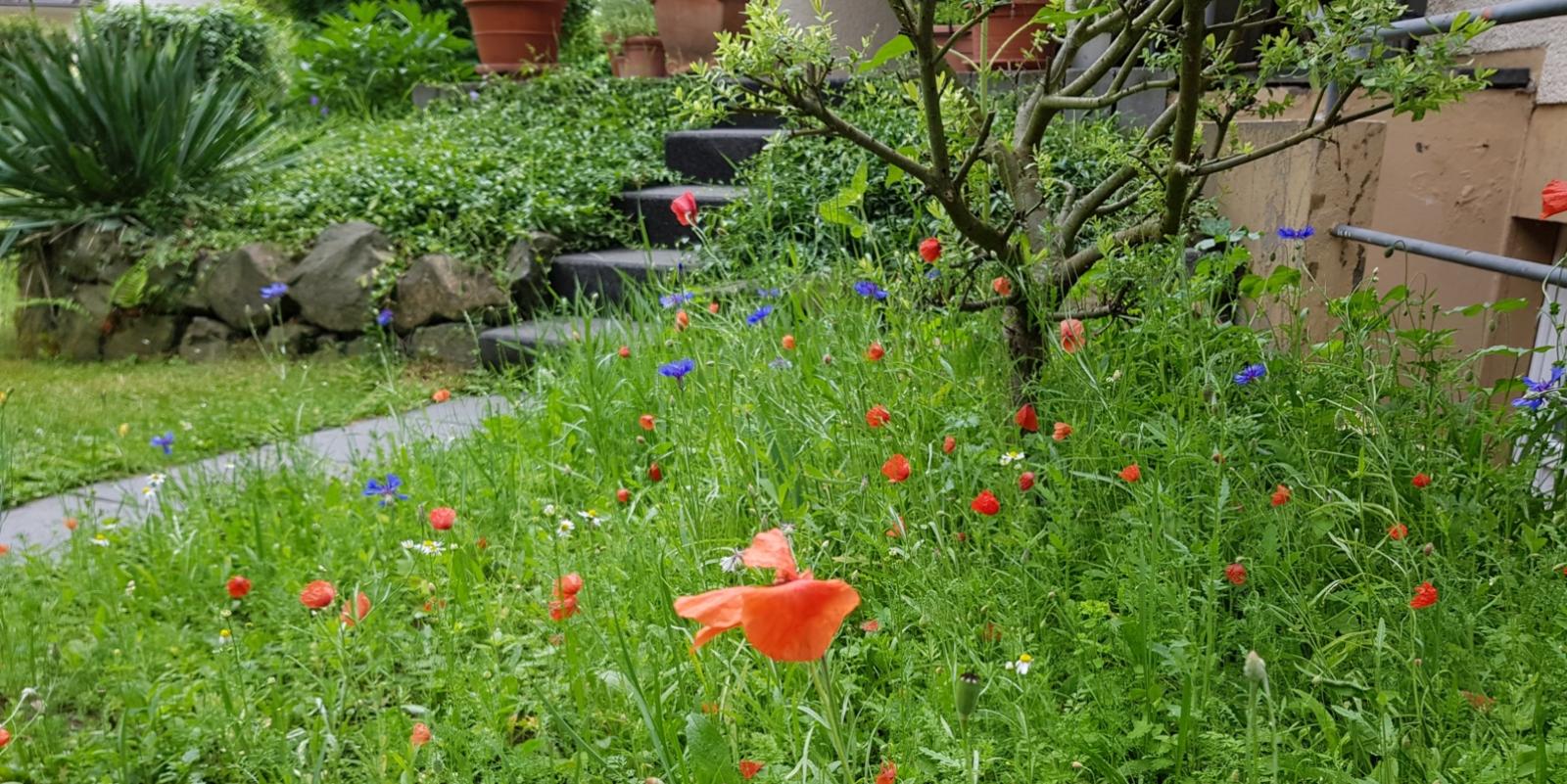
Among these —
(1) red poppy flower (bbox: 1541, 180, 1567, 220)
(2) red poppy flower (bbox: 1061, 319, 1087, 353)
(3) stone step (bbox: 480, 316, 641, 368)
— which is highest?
(1) red poppy flower (bbox: 1541, 180, 1567, 220)

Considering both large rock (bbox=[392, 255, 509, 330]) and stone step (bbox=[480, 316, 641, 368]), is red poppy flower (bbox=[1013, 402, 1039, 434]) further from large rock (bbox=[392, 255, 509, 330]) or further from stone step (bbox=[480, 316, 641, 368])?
large rock (bbox=[392, 255, 509, 330])

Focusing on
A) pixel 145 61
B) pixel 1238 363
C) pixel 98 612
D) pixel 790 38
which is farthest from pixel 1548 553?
pixel 145 61

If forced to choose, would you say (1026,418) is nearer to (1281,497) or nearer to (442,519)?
(1281,497)

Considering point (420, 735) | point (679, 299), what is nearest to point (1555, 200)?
point (420, 735)

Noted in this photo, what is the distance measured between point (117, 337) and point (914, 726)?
17.6 feet

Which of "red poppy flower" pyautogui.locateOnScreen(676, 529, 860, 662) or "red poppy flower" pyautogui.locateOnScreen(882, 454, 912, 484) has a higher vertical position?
"red poppy flower" pyautogui.locateOnScreen(676, 529, 860, 662)

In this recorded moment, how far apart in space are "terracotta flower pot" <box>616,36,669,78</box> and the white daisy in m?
6.34

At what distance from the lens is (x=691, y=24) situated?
6633mm

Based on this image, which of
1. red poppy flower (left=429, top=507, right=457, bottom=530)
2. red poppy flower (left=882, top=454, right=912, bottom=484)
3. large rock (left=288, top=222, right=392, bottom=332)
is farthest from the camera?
large rock (left=288, top=222, right=392, bottom=332)

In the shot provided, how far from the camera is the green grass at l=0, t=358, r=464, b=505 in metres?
3.39

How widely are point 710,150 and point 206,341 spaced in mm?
2595

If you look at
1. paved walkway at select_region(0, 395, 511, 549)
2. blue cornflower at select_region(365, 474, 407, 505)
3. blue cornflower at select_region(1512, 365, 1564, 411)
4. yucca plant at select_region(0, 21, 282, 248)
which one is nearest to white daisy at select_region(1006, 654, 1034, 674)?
blue cornflower at select_region(1512, 365, 1564, 411)

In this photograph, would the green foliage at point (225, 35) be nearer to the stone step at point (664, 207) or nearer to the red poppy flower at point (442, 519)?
the stone step at point (664, 207)

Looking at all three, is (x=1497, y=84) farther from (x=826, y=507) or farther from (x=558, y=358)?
(x=558, y=358)
